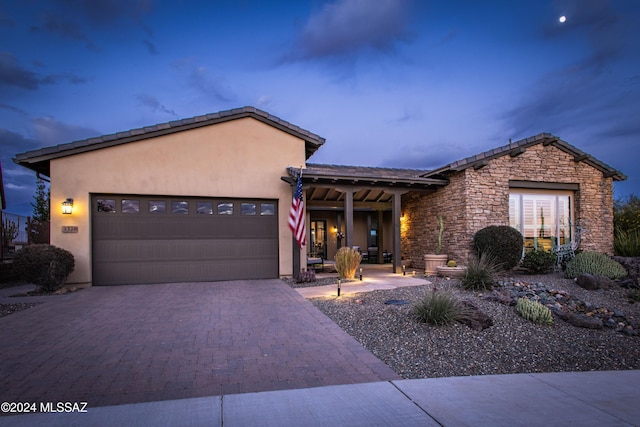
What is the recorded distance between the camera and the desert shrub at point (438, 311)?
18.4 feet

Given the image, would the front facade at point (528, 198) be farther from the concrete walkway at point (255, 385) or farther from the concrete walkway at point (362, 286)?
the concrete walkway at point (255, 385)

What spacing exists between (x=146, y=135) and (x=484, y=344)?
10.3 m

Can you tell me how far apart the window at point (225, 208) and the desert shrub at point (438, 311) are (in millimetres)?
7224

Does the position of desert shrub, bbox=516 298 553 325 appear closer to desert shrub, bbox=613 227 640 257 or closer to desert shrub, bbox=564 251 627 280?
desert shrub, bbox=564 251 627 280

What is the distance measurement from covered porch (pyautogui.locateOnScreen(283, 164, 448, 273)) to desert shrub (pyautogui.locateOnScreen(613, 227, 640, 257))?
281 inches

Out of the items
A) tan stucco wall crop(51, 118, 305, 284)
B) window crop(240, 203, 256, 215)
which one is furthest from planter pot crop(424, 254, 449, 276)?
window crop(240, 203, 256, 215)

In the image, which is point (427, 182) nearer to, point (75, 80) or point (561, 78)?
point (561, 78)

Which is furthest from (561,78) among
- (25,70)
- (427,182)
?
(25,70)

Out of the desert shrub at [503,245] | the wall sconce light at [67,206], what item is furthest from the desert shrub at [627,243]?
the wall sconce light at [67,206]

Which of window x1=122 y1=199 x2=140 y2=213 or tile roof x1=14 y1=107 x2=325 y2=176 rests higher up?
tile roof x1=14 y1=107 x2=325 y2=176

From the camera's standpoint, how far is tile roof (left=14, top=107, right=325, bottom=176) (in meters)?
9.53

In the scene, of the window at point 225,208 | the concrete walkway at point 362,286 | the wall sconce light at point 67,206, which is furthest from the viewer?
the window at point 225,208

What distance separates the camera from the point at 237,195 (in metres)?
11.1

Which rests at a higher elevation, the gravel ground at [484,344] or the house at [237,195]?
the house at [237,195]
